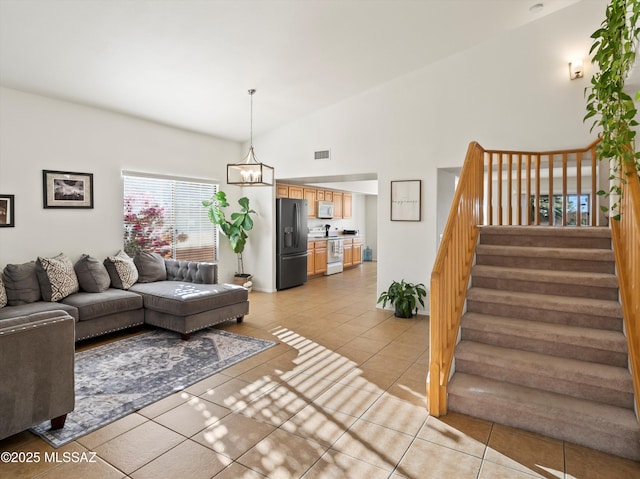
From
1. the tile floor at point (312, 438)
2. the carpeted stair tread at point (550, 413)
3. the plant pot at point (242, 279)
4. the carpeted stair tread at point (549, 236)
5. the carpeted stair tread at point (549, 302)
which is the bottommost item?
the tile floor at point (312, 438)

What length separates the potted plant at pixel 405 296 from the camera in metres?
5.24

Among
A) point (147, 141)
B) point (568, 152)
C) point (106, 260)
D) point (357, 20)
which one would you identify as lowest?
point (106, 260)

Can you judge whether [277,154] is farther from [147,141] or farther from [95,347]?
[95,347]

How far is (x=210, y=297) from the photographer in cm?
455

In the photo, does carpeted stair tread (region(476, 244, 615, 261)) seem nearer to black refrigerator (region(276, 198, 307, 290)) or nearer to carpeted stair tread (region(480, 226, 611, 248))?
carpeted stair tread (region(480, 226, 611, 248))

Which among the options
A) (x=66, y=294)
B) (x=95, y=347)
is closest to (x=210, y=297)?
(x=95, y=347)

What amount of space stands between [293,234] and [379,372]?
437cm

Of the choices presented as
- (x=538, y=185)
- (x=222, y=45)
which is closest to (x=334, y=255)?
(x=538, y=185)

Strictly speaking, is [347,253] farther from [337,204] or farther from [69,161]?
[69,161]

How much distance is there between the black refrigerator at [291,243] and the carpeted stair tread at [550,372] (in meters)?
4.61

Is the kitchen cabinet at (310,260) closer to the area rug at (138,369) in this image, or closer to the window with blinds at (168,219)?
the window with blinds at (168,219)

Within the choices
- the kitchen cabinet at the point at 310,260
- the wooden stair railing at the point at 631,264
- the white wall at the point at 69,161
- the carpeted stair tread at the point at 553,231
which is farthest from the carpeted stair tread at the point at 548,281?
the kitchen cabinet at the point at 310,260

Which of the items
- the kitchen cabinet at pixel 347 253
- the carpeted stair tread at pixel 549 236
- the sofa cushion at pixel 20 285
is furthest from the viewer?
the kitchen cabinet at pixel 347 253

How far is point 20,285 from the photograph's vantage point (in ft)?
13.3
